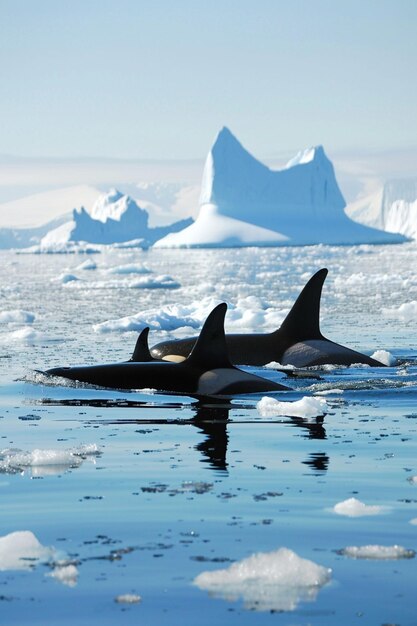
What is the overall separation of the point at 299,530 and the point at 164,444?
10.7 ft

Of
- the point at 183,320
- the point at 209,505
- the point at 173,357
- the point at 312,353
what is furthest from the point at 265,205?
the point at 209,505

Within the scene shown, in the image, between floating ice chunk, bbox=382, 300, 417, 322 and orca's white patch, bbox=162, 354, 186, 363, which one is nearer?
orca's white patch, bbox=162, 354, 186, 363

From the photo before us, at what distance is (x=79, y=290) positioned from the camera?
153 feet

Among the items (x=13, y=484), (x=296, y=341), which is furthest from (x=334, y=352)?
(x=13, y=484)

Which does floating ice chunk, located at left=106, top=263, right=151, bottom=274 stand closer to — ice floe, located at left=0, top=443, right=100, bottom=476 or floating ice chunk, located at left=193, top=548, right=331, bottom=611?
ice floe, located at left=0, top=443, right=100, bottom=476

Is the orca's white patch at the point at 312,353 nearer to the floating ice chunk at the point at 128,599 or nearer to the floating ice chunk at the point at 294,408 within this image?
the floating ice chunk at the point at 294,408

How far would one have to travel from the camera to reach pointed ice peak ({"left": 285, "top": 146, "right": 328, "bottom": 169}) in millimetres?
167500

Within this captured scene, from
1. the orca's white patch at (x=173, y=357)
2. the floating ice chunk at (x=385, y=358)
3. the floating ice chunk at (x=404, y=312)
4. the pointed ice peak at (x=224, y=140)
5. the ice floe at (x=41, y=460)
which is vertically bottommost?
the ice floe at (x=41, y=460)

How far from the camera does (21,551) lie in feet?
19.9

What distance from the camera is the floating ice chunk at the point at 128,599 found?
5.29 m

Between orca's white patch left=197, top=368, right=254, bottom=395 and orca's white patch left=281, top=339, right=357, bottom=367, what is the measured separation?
3230mm

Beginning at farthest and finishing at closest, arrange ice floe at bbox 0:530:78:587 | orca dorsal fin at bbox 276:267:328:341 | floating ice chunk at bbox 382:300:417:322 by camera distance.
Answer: floating ice chunk at bbox 382:300:417:322 → orca dorsal fin at bbox 276:267:328:341 → ice floe at bbox 0:530:78:587

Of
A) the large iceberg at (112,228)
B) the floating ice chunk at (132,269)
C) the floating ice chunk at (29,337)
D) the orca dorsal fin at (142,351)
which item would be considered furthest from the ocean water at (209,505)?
the large iceberg at (112,228)

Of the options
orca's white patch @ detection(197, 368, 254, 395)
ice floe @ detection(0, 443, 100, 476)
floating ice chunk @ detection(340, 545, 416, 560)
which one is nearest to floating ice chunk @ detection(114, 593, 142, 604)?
floating ice chunk @ detection(340, 545, 416, 560)
